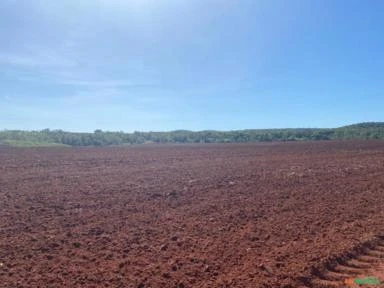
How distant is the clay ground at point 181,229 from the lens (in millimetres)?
6465

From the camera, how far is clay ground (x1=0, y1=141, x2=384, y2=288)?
21.2ft

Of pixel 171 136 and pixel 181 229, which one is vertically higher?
pixel 171 136

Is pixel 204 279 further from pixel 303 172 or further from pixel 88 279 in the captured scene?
pixel 303 172

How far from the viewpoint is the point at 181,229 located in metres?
8.87

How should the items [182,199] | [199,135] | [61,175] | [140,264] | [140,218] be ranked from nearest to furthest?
[140,264]
[140,218]
[182,199]
[61,175]
[199,135]

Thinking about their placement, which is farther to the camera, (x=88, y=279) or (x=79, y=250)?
(x=79, y=250)

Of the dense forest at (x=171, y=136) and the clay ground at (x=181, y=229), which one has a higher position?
the dense forest at (x=171, y=136)

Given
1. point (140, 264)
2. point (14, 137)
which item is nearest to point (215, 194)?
point (140, 264)

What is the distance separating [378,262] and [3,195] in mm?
9887

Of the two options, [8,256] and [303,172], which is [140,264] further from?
[303,172]

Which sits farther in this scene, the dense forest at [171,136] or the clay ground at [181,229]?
the dense forest at [171,136]

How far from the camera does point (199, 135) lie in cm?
8331

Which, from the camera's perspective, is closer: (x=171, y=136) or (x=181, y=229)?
(x=181, y=229)

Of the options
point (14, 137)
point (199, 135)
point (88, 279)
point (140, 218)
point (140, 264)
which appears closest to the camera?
point (88, 279)
